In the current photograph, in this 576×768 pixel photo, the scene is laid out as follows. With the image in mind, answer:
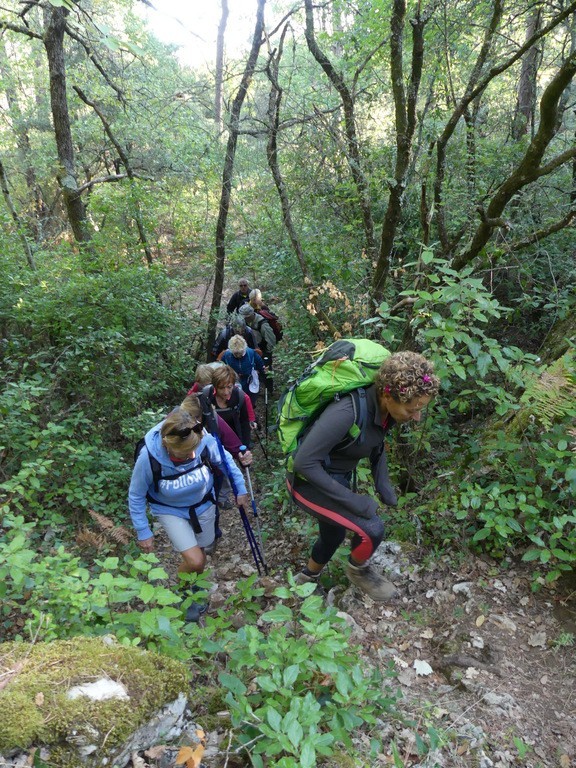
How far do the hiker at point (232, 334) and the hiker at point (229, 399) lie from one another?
6.70 feet

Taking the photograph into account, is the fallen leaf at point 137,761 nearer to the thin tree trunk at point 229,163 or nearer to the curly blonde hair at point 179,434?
the curly blonde hair at point 179,434

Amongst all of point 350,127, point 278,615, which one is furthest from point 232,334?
point 278,615

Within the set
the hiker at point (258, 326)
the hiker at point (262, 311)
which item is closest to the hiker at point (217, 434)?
the hiker at point (258, 326)

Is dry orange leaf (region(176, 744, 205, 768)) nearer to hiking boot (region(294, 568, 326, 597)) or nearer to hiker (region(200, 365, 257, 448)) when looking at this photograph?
hiking boot (region(294, 568, 326, 597))

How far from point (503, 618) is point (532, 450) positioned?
4.63 feet

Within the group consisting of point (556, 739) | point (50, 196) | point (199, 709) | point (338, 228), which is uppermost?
point (50, 196)

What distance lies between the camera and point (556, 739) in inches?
115

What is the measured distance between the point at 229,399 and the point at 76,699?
4.09m

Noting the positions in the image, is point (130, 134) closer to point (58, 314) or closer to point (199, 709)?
point (58, 314)

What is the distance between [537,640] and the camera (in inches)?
141

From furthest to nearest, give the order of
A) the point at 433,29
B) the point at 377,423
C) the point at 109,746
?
the point at 433,29 → the point at 377,423 → the point at 109,746

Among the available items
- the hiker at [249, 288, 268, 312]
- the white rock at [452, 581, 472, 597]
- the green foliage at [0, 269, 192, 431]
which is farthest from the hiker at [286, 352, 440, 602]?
the hiker at [249, 288, 268, 312]

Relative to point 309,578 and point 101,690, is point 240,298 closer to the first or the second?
point 309,578

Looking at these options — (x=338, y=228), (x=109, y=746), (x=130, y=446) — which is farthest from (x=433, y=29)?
(x=109, y=746)
